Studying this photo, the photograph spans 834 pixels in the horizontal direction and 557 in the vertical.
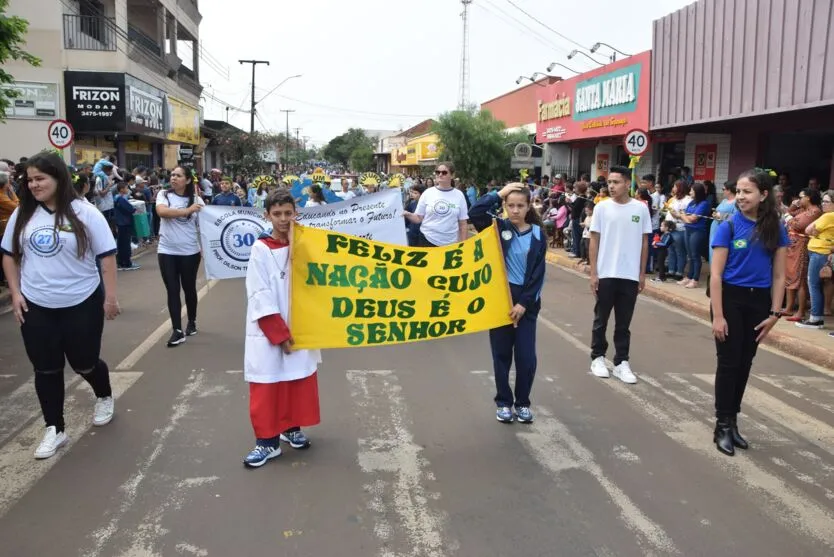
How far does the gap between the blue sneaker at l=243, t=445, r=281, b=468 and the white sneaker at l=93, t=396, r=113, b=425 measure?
1345 millimetres

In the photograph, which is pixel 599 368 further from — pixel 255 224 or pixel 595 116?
pixel 595 116

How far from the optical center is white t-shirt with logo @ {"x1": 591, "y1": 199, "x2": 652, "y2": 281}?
6547mm

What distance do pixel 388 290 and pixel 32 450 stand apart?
8.46ft

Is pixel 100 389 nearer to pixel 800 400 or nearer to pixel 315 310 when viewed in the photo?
pixel 315 310

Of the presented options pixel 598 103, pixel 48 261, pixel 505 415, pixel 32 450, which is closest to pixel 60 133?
pixel 48 261

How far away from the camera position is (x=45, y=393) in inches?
185

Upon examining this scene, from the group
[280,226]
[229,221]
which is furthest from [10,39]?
[280,226]

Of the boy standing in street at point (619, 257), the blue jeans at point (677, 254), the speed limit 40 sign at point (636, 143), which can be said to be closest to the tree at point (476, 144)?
the speed limit 40 sign at point (636, 143)

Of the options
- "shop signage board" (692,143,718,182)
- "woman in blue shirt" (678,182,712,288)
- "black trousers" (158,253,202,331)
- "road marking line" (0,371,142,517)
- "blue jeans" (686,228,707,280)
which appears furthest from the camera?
"shop signage board" (692,143,718,182)

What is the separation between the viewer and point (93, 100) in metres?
23.3

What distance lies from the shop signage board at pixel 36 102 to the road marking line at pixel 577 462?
2255cm

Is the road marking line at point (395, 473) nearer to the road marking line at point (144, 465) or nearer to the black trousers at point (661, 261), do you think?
the road marking line at point (144, 465)

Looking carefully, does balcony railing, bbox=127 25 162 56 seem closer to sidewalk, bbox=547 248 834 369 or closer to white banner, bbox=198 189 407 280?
white banner, bbox=198 189 407 280

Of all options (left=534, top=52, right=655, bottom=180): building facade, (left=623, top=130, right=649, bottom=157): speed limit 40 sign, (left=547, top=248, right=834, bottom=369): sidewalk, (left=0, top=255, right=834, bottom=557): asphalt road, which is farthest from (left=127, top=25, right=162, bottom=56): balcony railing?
(left=0, top=255, right=834, bottom=557): asphalt road
